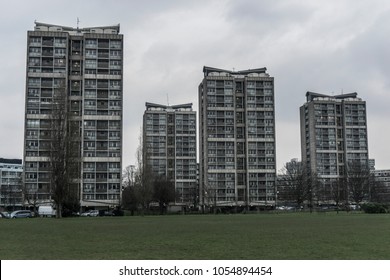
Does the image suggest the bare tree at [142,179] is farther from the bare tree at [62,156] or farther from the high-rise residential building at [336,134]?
the high-rise residential building at [336,134]

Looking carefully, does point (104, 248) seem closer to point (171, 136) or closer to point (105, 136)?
point (105, 136)

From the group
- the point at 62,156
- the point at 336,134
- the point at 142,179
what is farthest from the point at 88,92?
the point at 336,134

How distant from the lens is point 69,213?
75.6 meters

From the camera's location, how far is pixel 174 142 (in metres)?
171

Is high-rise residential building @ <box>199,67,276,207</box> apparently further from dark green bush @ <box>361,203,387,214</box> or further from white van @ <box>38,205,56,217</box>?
dark green bush @ <box>361,203,387,214</box>

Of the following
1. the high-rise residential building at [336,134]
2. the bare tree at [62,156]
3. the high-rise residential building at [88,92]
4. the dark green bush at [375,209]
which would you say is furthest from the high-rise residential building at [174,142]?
the bare tree at [62,156]

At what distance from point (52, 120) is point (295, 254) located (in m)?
53.5

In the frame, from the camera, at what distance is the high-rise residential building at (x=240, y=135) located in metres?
149

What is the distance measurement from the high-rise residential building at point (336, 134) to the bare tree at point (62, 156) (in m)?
120

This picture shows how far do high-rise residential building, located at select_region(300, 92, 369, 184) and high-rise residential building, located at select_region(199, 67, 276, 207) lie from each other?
2690cm

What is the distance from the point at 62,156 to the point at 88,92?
197ft

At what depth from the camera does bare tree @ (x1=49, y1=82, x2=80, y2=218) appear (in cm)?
6100

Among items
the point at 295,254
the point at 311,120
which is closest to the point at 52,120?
the point at 295,254

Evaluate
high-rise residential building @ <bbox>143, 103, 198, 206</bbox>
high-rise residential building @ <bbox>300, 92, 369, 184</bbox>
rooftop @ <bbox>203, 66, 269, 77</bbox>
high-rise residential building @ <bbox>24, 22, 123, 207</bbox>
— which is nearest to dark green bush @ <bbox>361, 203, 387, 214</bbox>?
high-rise residential building @ <bbox>24, 22, 123, 207</bbox>
